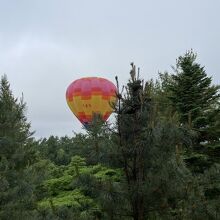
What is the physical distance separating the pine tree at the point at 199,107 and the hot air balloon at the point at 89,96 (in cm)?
2061

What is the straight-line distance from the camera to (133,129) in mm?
8391

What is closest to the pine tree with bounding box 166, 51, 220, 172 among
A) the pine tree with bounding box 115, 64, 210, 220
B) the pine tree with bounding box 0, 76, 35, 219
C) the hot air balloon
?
the pine tree with bounding box 0, 76, 35, 219

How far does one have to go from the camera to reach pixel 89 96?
148ft

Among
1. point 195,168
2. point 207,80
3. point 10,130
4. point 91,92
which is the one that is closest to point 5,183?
point 10,130

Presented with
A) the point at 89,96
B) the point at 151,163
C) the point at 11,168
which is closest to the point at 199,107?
the point at 11,168

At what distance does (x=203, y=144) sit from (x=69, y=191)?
749 cm

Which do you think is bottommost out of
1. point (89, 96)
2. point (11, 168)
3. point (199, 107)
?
point (11, 168)

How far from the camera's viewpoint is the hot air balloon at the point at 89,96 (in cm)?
4494

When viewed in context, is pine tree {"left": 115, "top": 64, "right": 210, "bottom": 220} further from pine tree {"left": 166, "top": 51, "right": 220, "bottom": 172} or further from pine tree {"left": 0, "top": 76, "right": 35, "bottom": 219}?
pine tree {"left": 166, "top": 51, "right": 220, "bottom": 172}

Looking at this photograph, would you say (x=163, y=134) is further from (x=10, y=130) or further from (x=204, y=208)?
(x=10, y=130)

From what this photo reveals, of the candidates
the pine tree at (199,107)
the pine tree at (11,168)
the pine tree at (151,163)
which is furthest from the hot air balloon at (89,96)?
the pine tree at (151,163)

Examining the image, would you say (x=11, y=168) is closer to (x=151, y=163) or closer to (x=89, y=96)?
(x=151, y=163)

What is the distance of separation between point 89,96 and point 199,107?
2388 cm

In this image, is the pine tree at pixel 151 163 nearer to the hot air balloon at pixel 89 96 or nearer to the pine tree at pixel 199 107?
the pine tree at pixel 199 107
